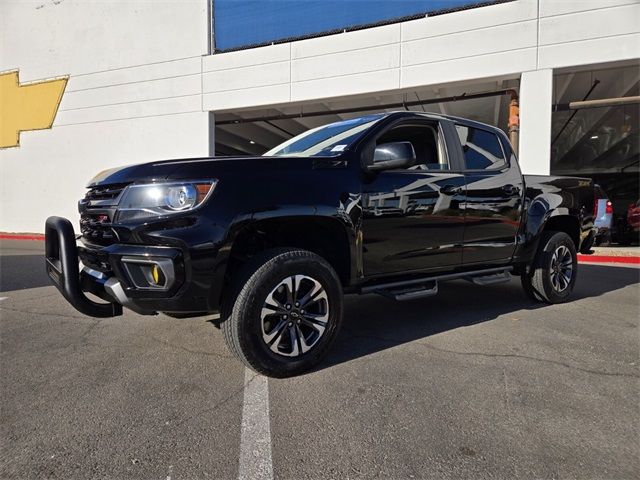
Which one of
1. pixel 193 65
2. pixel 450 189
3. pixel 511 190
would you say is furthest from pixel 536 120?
pixel 193 65

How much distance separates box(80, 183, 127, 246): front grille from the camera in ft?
8.92

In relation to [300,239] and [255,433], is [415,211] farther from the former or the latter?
[255,433]

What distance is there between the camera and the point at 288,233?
3127 millimetres

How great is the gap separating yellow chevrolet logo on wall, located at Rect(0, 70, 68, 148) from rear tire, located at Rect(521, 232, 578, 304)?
15265 millimetres

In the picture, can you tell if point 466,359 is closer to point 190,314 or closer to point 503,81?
point 190,314

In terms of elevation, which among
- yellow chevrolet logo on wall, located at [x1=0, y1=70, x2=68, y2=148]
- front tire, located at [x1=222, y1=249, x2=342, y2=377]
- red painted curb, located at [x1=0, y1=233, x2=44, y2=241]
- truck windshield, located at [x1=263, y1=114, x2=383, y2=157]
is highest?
yellow chevrolet logo on wall, located at [x1=0, y1=70, x2=68, y2=148]

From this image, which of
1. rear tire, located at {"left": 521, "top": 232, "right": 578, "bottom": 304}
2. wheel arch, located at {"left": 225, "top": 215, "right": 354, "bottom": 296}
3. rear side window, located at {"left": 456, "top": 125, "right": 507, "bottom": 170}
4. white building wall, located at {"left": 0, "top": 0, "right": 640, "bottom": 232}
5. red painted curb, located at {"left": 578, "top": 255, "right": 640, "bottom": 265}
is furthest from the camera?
white building wall, located at {"left": 0, "top": 0, "right": 640, "bottom": 232}

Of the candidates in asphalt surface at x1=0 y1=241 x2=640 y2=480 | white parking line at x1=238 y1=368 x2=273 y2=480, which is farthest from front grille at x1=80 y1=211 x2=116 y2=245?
white parking line at x1=238 y1=368 x2=273 y2=480

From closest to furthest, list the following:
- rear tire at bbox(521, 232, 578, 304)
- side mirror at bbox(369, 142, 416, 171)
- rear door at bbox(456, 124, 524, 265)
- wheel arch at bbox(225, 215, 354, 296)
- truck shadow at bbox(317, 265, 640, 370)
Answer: wheel arch at bbox(225, 215, 354, 296) < side mirror at bbox(369, 142, 416, 171) < truck shadow at bbox(317, 265, 640, 370) < rear door at bbox(456, 124, 524, 265) < rear tire at bbox(521, 232, 578, 304)

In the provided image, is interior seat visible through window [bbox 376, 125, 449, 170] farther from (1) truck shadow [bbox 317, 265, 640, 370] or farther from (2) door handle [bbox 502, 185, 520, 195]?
(1) truck shadow [bbox 317, 265, 640, 370]

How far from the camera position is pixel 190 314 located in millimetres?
2875

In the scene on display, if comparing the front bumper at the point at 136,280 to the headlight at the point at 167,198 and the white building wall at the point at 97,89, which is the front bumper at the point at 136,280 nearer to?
the headlight at the point at 167,198

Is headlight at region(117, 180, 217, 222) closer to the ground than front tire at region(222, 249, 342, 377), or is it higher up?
higher up

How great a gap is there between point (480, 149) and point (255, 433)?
3.44m
